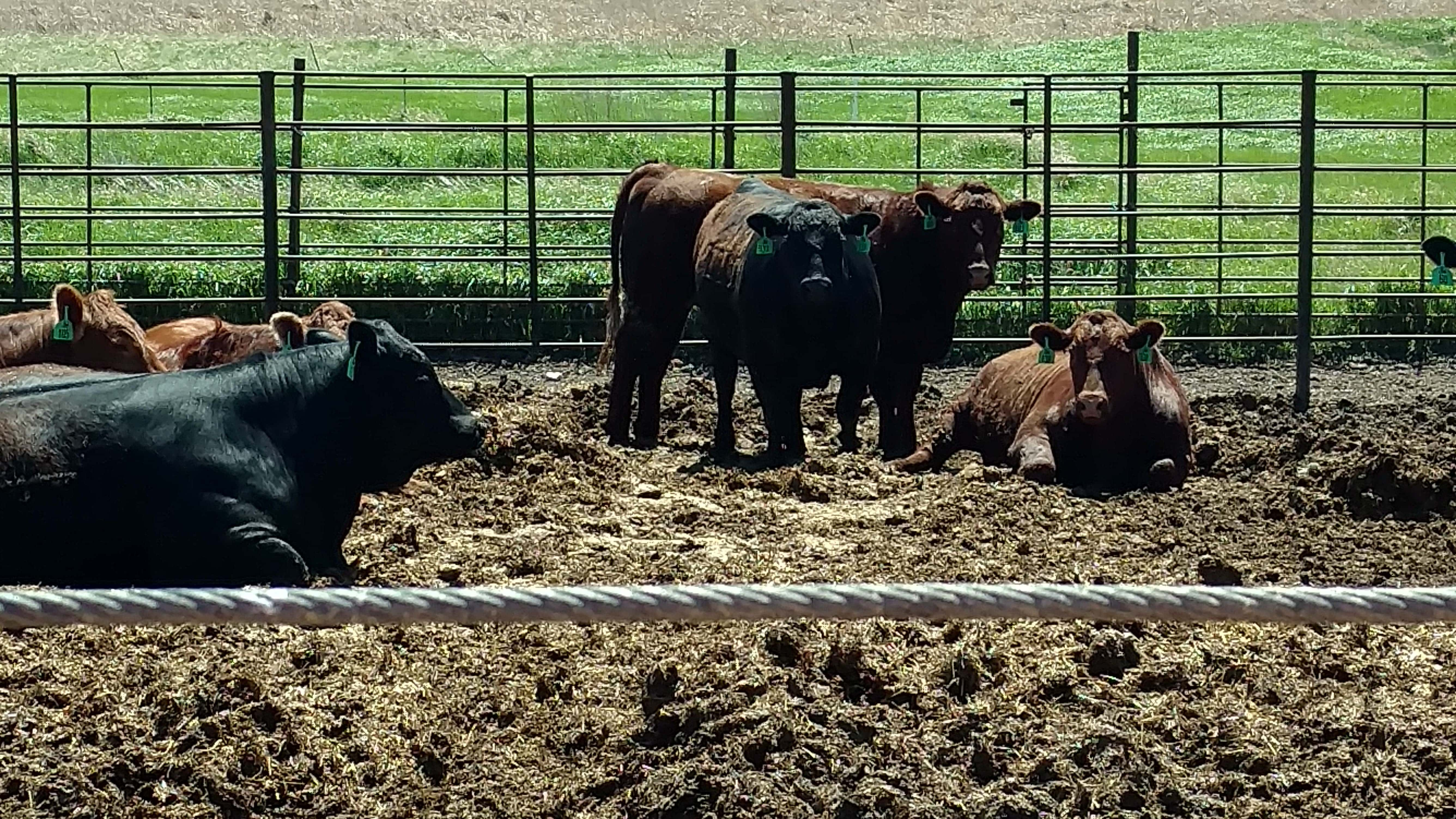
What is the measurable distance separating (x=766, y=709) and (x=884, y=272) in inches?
265

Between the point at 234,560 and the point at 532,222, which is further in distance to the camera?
the point at 532,222

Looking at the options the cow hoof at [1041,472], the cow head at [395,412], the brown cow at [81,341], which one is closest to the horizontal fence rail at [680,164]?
the cow hoof at [1041,472]

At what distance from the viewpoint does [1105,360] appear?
32.3 ft

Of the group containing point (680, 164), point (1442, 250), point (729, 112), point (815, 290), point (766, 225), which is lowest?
point (815, 290)

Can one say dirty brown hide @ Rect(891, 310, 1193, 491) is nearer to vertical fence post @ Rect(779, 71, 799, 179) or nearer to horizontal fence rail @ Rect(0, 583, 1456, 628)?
vertical fence post @ Rect(779, 71, 799, 179)

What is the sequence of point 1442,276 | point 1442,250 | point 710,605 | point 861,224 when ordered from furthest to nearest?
point 861,224 < point 1442,250 < point 1442,276 < point 710,605

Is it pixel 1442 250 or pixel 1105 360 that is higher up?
pixel 1442 250

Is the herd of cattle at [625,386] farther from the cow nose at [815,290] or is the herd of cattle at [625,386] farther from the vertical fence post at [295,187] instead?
the vertical fence post at [295,187]

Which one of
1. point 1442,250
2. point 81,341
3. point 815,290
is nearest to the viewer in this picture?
point 1442,250

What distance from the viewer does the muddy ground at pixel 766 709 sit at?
484cm

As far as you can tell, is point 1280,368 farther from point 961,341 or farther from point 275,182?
point 275,182

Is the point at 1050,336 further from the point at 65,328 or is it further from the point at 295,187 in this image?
the point at 295,187

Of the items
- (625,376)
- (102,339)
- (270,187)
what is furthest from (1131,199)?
(102,339)

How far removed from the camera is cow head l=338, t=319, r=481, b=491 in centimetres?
762
